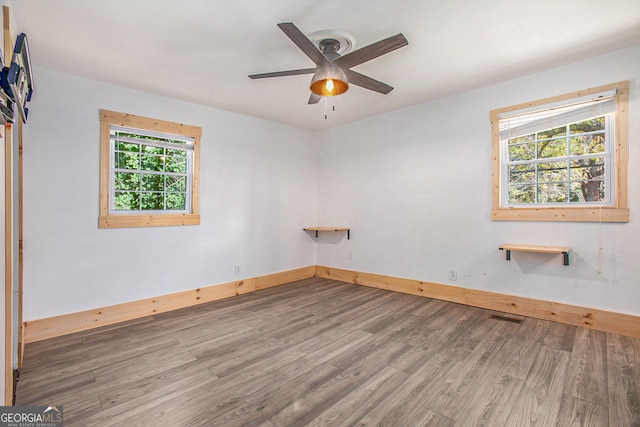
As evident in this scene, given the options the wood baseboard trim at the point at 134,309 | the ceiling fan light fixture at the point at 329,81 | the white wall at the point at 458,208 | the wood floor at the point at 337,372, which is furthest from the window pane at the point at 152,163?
the white wall at the point at 458,208

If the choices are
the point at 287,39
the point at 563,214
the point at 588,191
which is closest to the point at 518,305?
the point at 563,214

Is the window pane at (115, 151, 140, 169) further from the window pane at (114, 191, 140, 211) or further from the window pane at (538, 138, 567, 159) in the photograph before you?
the window pane at (538, 138, 567, 159)

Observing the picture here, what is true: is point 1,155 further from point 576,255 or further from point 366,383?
point 576,255

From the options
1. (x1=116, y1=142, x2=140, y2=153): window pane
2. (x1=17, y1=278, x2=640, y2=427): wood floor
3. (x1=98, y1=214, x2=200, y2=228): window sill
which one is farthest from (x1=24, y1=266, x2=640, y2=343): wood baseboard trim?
(x1=116, y1=142, x2=140, y2=153): window pane

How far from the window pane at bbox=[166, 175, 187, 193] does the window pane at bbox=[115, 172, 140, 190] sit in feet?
1.14

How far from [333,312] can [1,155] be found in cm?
301

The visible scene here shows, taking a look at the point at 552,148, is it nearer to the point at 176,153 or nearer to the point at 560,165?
the point at 560,165

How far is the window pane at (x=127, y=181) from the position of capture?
11.0 feet

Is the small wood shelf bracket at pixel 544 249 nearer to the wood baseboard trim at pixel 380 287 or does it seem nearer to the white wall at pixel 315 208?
the white wall at pixel 315 208

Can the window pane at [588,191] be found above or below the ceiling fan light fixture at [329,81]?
below

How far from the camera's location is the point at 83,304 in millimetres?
3014

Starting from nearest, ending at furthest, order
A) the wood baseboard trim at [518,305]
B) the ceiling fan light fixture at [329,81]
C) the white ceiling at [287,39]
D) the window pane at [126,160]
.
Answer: the white ceiling at [287,39] → the ceiling fan light fixture at [329,81] → the wood baseboard trim at [518,305] → the window pane at [126,160]

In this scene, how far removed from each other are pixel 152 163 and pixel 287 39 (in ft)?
7.48

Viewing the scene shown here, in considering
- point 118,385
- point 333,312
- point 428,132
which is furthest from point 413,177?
point 118,385
